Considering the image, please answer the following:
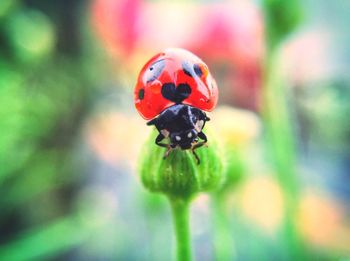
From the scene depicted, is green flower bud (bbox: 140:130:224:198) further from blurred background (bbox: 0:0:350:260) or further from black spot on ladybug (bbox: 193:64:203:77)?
blurred background (bbox: 0:0:350:260)

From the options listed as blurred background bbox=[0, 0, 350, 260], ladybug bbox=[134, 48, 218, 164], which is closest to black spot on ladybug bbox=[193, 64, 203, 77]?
ladybug bbox=[134, 48, 218, 164]

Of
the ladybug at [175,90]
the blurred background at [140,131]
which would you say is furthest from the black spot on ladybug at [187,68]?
the blurred background at [140,131]

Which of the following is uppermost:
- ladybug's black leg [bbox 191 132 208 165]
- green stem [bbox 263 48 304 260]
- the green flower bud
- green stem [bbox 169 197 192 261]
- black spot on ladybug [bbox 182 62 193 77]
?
green stem [bbox 263 48 304 260]

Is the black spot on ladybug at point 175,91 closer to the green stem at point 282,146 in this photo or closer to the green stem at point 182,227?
the green stem at point 182,227

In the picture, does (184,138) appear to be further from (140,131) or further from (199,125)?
(140,131)

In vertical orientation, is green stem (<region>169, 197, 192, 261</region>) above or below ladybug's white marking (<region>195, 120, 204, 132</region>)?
below

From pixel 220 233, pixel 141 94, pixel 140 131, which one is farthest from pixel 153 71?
pixel 140 131

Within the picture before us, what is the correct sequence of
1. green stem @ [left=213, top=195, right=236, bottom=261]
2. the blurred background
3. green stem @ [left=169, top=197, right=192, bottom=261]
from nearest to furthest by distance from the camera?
1. green stem @ [left=169, top=197, right=192, bottom=261]
2. green stem @ [left=213, top=195, right=236, bottom=261]
3. the blurred background

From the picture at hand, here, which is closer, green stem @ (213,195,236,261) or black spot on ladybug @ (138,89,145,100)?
black spot on ladybug @ (138,89,145,100)
